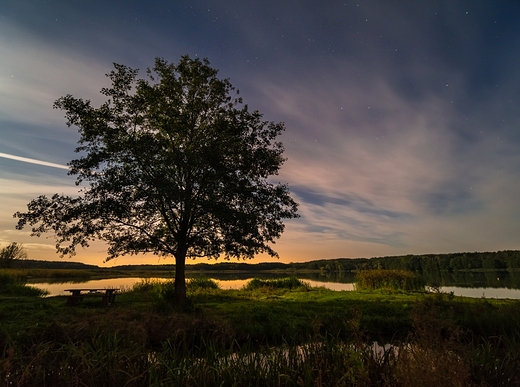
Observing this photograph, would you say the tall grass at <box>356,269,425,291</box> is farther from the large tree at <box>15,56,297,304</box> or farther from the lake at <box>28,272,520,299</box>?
the large tree at <box>15,56,297,304</box>

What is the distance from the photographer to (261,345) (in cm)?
555

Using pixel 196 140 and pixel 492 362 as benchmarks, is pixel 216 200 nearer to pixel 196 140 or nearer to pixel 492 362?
pixel 196 140

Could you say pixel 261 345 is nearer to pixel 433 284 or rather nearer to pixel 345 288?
pixel 433 284

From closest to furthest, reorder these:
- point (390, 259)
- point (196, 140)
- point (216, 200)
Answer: point (216, 200) → point (196, 140) → point (390, 259)

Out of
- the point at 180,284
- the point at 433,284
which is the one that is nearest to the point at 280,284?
the point at 180,284

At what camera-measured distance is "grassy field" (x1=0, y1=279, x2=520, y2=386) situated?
4105 mm

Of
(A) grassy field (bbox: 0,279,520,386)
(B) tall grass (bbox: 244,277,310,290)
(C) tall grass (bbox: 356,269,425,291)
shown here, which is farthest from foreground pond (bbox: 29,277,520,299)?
(A) grassy field (bbox: 0,279,520,386)

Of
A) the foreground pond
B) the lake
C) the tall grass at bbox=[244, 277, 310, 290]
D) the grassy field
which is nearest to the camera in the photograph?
the grassy field

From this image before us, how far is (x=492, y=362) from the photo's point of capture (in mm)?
4820

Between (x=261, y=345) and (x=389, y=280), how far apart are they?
26043 mm

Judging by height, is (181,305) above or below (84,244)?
below

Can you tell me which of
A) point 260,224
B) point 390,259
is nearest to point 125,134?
point 260,224

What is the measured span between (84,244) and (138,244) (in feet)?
9.34

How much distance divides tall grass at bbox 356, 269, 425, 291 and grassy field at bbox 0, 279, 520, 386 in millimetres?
12472
